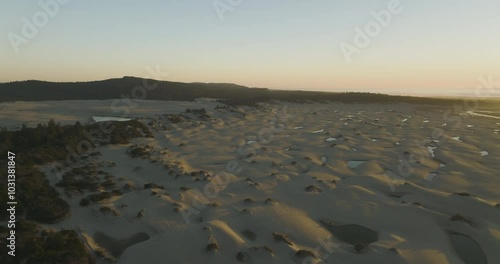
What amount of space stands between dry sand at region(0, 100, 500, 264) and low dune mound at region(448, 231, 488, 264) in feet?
0.07

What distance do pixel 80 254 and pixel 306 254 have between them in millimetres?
4050

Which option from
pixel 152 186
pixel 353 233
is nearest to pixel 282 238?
pixel 353 233

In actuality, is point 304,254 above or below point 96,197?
below

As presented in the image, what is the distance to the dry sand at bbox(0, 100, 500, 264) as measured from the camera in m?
7.06

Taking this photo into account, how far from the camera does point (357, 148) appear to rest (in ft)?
53.9

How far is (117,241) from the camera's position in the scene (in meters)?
7.18

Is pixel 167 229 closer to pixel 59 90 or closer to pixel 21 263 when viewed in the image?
pixel 21 263

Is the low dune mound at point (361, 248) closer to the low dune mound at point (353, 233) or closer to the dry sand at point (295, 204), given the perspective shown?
the dry sand at point (295, 204)

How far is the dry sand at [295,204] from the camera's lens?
7.06 metres

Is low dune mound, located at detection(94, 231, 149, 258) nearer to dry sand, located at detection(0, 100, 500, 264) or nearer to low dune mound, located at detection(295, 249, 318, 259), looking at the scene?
dry sand, located at detection(0, 100, 500, 264)

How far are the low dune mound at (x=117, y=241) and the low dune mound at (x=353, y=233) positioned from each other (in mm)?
4122

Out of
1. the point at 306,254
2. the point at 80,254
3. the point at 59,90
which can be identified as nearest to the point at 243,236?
the point at 306,254

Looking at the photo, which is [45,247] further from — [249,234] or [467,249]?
[467,249]

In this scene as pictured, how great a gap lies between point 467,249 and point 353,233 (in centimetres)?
232
